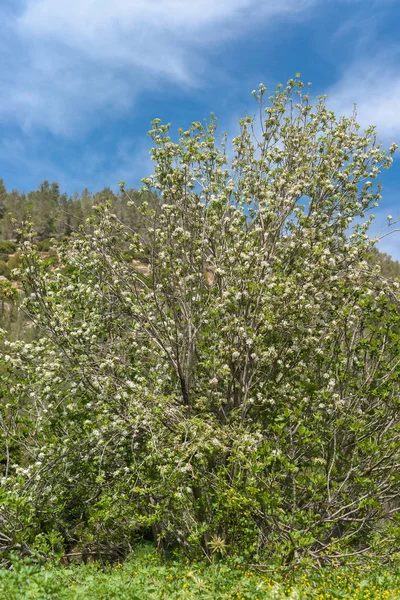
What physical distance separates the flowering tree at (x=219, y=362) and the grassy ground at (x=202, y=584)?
0.77 meters

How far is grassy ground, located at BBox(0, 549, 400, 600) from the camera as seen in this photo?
5.64 meters

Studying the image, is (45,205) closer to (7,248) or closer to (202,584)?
(7,248)

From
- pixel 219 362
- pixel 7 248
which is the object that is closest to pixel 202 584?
pixel 219 362

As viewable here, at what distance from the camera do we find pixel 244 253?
391 inches

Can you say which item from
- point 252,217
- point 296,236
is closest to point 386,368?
point 296,236

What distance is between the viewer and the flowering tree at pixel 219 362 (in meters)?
8.80

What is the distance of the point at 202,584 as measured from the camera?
21.0ft

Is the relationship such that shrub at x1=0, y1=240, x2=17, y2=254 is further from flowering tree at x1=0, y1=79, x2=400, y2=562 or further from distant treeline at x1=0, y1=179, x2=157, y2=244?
flowering tree at x1=0, y1=79, x2=400, y2=562

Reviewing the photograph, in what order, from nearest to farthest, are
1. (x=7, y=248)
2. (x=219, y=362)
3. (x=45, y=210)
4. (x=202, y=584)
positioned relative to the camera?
(x=202, y=584), (x=219, y=362), (x=7, y=248), (x=45, y=210)

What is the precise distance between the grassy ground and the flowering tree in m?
0.77

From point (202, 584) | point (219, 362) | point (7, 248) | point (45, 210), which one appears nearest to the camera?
point (202, 584)

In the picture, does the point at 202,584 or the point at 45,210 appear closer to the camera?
the point at 202,584

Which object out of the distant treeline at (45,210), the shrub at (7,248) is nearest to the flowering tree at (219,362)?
the distant treeline at (45,210)

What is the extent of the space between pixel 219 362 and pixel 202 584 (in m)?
3.80
